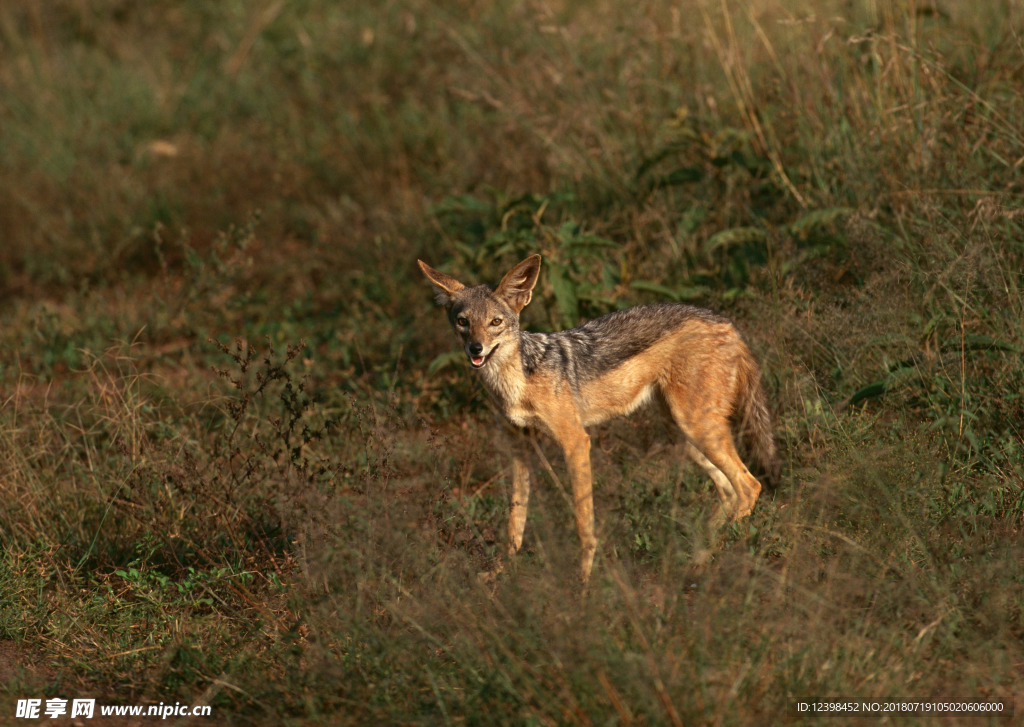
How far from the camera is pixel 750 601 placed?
3.93 m

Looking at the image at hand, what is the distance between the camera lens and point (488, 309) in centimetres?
568

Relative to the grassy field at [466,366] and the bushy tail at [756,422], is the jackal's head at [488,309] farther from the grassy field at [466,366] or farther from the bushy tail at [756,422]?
the bushy tail at [756,422]

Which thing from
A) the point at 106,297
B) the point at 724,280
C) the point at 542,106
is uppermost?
the point at 542,106

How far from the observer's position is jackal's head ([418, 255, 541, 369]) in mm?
5594

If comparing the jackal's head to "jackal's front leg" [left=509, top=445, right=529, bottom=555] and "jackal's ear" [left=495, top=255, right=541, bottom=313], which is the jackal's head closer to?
"jackal's ear" [left=495, top=255, right=541, bottom=313]

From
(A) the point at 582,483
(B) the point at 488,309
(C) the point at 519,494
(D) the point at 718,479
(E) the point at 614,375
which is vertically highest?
(B) the point at 488,309

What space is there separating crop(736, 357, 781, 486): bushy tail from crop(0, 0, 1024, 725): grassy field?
151 mm

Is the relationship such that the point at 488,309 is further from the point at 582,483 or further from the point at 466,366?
the point at 466,366

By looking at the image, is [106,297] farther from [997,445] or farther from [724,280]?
[997,445]

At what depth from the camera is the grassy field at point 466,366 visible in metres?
4.05

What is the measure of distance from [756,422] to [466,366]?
7.03ft

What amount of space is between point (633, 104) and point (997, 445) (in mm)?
4102

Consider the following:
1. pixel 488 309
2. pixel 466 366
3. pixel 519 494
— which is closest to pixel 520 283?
pixel 488 309

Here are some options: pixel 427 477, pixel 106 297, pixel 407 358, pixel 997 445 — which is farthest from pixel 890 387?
pixel 106 297
